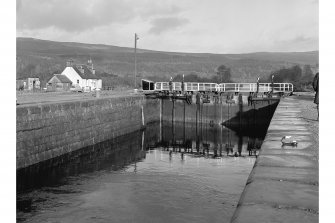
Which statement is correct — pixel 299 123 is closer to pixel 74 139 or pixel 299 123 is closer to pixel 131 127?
pixel 74 139

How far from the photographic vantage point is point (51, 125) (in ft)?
58.0

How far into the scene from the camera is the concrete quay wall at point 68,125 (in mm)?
15578

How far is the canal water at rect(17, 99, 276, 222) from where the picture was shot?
33.8 ft

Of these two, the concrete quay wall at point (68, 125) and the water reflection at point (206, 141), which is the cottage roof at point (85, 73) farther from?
the concrete quay wall at point (68, 125)

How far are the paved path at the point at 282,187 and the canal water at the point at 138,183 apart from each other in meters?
2.90

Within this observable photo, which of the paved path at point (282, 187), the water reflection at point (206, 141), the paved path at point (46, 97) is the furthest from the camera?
the water reflection at point (206, 141)

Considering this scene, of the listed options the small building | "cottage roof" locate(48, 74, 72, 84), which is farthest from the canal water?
"cottage roof" locate(48, 74, 72, 84)

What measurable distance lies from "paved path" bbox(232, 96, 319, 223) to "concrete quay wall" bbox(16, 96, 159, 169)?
10.1 metres

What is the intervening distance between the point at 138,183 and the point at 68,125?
23.6 feet

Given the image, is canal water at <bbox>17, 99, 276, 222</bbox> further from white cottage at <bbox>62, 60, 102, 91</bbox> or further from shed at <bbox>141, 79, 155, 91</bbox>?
white cottage at <bbox>62, 60, 102, 91</bbox>

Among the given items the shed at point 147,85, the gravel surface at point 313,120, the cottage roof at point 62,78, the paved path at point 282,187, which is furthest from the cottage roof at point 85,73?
the paved path at point 282,187

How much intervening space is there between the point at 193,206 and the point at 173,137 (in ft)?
53.1

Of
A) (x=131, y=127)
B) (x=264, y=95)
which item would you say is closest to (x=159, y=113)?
(x=131, y=127)

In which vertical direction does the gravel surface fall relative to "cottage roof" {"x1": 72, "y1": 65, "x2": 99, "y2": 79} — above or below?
below
